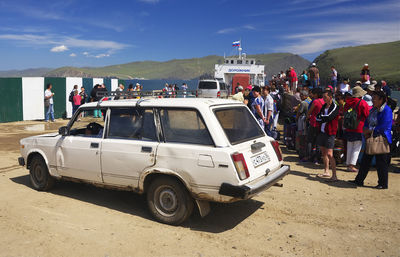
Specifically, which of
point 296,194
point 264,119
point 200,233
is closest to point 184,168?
point 200,233

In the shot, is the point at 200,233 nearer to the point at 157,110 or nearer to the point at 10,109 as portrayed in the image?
the point at 157,110

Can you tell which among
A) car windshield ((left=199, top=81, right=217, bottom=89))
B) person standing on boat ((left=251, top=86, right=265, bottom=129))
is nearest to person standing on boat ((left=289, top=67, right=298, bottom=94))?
person standing on boat ((left=251, top=86, right=265, bottom=129))

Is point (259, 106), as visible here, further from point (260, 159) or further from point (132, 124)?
point (132, 124)

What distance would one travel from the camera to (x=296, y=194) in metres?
6.08

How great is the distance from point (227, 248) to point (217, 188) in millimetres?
731

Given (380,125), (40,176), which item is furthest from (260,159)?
(40,176)

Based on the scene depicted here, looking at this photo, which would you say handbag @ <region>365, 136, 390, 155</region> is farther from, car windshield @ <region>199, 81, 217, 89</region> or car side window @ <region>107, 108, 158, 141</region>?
car windshield @ <region>199, 81, 217, 89</region>

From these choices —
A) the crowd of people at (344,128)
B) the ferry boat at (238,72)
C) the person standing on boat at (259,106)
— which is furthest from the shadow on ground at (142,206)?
the ferry boat at (238,72)

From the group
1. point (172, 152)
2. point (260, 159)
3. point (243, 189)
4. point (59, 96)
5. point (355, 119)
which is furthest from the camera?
point (59, 96)

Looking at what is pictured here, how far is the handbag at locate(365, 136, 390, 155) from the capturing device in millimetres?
6074

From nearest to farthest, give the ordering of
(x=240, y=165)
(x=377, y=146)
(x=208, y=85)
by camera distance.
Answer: (x=240, y=165) < (x=377, y=146) < (x=208, y=85)

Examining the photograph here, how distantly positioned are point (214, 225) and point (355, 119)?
4200 millimetres

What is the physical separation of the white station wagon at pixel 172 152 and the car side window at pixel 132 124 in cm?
2

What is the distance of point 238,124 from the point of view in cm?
497
